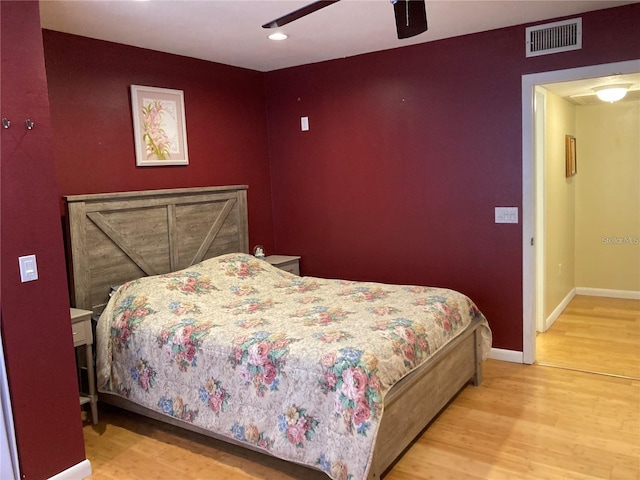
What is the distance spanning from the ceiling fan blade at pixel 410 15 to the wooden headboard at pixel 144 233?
227 cm

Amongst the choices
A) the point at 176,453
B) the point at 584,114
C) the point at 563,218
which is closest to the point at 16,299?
the point at 176,453

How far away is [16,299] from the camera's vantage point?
2.39m

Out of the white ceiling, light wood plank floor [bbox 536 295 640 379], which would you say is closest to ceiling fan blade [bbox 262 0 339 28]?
the white ceiling

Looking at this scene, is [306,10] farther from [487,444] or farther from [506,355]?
[506,355]

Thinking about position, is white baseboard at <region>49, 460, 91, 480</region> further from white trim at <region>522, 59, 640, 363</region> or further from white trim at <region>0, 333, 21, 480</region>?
white trim at <region>522, 59, 640, 363</region>

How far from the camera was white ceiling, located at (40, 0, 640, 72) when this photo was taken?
9.93ft

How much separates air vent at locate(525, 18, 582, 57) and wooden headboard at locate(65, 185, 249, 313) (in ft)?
8.04

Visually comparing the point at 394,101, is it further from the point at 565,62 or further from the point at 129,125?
the point at 129,125

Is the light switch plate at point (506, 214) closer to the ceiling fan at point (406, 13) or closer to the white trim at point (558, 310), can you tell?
the white trim at point (558, 310)

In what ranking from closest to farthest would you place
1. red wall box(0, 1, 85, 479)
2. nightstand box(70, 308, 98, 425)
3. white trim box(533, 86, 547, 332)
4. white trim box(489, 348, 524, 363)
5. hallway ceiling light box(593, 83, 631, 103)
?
1. red wall box(0, 1, 85, 479)
2. nightstand box(70, 308, 98, 425)
3. white trim box(489, 348, 524, 363)
4. hallway ceiling light box(593, 83, 631, 103)
5. white trim box(533, 86, 547, 332)

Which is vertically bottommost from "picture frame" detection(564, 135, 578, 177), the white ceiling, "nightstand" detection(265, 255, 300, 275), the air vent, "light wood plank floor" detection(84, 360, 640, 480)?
"light wood plank floor" detection(84, 360, 640, 480)

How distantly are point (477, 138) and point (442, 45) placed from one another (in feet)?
2.48

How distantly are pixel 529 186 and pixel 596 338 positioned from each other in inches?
62.1

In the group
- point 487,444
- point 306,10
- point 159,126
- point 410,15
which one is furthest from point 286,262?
point 410,15
